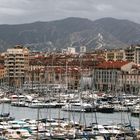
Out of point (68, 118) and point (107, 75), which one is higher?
point (107, 75)

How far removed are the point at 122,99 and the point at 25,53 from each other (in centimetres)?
5196

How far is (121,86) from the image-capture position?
317 ft

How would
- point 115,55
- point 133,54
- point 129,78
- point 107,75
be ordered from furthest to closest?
point 115,55 → point 133,54 → point 107,75 → point 129,78

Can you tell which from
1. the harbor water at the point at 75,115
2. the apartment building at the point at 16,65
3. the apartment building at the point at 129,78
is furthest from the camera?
the apartment building at the point at 16,65

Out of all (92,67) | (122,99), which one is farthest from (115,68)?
(122,99)

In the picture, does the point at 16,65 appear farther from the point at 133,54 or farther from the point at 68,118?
the point at 68,118

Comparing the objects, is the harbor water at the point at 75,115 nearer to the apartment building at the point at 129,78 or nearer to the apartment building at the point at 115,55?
the apartment building at the point at 129,78

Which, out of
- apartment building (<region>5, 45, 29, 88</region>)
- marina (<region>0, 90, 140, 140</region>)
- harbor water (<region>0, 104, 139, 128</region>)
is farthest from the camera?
apartment building (<region>5, 45, 29, 88</region>)

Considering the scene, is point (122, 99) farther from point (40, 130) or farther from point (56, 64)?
point (56, 64)

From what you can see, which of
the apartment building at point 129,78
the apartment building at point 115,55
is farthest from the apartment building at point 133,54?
the apartment building at point 129,78

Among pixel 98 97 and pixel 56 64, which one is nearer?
pixel 98 97

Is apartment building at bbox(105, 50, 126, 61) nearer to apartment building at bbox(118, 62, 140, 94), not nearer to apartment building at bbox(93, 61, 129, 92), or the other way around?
apartment building at bbox(93, 61, 129, 92)

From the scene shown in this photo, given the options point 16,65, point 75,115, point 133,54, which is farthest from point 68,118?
point 133,54

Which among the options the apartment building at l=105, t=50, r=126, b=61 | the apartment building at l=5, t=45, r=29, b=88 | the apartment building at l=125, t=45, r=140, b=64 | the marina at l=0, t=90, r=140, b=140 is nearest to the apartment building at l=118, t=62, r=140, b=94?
the marina at l=0, t=90, r=140, b=140
